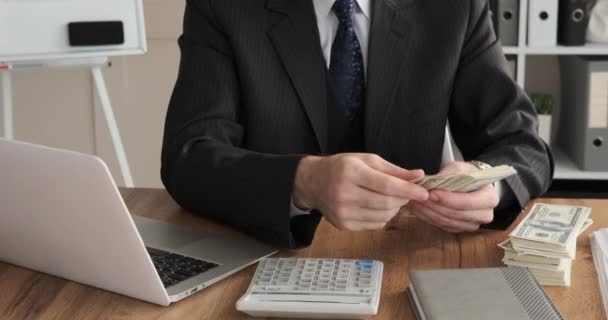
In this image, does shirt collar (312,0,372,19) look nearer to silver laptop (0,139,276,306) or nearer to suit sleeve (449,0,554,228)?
suit sleeve (449,0,554,228)

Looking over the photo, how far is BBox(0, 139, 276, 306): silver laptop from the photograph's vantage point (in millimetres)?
1022

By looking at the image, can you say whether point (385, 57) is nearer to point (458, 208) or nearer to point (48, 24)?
point (458, 208)

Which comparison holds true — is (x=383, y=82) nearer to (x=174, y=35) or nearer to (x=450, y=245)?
(x=450, y=245)

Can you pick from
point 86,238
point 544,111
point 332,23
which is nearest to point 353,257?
point 86,238

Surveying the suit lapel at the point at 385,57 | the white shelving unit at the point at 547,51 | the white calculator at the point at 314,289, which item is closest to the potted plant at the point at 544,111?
the white shelving unit at the point at 547,51

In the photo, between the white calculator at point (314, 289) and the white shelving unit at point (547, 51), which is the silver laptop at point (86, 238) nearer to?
the white calculator at point (314, 289)

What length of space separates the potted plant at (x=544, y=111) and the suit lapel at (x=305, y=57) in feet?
5.60

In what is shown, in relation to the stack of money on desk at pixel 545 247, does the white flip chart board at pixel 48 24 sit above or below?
above

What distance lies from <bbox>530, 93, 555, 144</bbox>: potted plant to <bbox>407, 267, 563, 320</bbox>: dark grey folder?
2.18 m

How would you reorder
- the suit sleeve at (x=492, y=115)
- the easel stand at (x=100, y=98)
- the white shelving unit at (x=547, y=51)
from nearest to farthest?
1. the suit sleeve at (x=492, y=115)
2. the easel stand at (x=100, y=98)
3. the white shelving unit at (x=547, y=51)

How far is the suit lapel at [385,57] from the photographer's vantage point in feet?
5.41

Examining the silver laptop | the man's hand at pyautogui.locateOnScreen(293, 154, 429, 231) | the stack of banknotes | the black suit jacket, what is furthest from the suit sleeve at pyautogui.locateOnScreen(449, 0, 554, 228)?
the silver laptop

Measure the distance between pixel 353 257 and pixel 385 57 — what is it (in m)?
0.52

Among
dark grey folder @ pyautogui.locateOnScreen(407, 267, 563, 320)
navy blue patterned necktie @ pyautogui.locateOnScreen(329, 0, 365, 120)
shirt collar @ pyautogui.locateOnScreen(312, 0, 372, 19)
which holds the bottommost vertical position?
dark grey folder @ pyautogui.locateOnScreen(407, 267, 563, 320)
